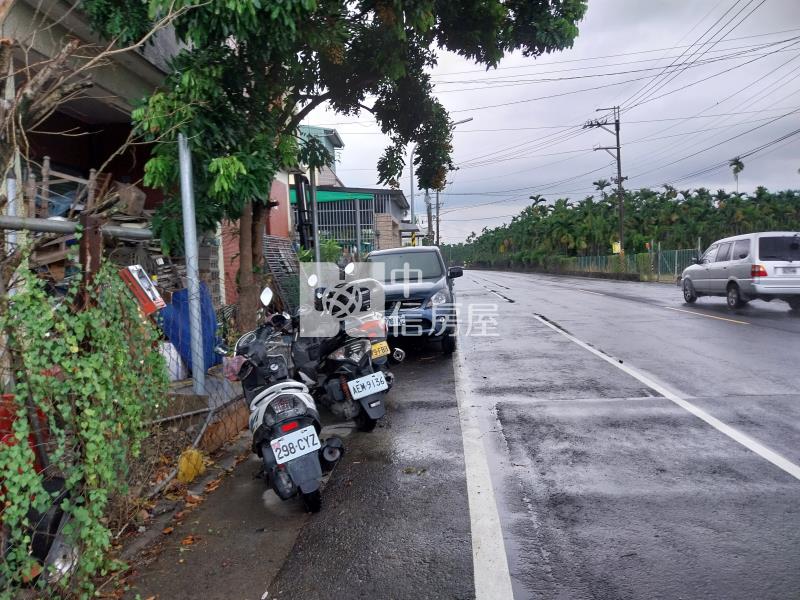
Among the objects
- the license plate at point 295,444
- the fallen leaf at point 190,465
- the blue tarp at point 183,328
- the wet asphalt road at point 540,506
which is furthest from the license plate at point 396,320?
the license plate at point 295,444

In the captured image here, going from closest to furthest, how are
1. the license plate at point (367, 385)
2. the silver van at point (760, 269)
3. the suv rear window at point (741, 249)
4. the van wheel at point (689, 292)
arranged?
1. the license plate at point (367, 385)
2. the silver van at point (760, 269)
3. the suv rear window at point (741, 249)
4. the van wheel at point (689, 292)

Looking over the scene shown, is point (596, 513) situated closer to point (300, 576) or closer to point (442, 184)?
point (300, 576)

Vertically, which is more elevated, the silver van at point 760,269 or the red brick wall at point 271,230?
the red brick wall at point 271,230

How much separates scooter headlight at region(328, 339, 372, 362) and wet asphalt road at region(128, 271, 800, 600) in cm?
83

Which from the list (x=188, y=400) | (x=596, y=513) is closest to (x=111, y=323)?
(x=188, y=400)

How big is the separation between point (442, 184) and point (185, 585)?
9649mm

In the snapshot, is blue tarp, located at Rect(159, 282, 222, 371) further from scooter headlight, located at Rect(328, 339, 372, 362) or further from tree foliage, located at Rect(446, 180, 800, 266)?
tree foliage, located at Rect(446, 180, 800, 266)

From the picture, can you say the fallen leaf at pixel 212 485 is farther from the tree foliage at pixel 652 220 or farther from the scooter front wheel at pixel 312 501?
the tree foliage at pixel 652 220

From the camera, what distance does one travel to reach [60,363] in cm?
316

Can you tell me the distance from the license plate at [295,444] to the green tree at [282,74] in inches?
113

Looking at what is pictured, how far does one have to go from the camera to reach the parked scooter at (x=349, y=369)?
244 inches

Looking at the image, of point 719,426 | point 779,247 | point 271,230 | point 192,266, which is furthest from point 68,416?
point 779,247

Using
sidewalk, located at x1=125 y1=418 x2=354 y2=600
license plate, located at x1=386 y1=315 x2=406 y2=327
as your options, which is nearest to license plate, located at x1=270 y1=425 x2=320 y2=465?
sidewalk, located at x1=125 y1=418 x2=354 y2=600

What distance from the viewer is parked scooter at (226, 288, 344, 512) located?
174 inches
